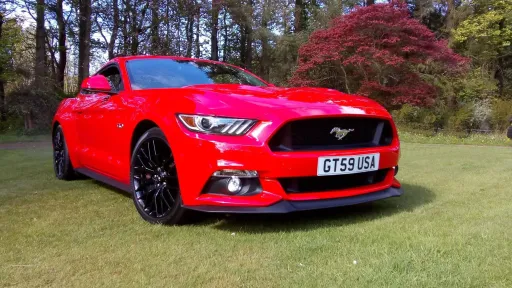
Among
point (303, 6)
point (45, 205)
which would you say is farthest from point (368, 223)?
point (303, 6)

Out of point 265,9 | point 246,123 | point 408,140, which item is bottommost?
point 408,140

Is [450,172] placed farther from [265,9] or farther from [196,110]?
[265,9]

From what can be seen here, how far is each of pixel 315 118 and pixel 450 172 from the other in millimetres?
3284

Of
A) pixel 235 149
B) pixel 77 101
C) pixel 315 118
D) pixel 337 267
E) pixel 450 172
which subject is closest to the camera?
pixel 337 267

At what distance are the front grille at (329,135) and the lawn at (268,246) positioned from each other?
53cm

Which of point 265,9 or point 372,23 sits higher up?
point 265,9

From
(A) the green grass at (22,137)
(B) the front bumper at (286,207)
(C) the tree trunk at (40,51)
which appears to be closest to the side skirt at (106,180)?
(B) the front bumper at (286,207)

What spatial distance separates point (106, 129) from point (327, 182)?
1.98 meters

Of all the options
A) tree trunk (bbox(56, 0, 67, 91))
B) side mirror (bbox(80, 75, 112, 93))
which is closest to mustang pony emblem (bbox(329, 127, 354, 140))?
side mirror (bbox(80, 75, 112, 93))

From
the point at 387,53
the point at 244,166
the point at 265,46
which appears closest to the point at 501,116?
the point at 387,53

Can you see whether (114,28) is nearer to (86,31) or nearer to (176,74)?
(86,31)

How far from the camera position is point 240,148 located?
2.59m

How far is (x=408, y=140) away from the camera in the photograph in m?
12.8

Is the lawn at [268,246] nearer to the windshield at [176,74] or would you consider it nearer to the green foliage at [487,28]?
the windshield at [176,74]
